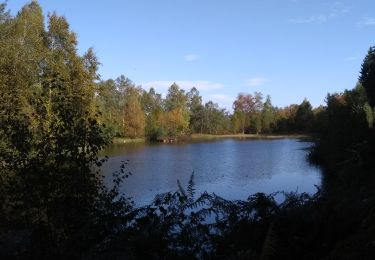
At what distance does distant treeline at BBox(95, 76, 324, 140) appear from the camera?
86.8 metres

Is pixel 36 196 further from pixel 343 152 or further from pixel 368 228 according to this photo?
pixel 343 152

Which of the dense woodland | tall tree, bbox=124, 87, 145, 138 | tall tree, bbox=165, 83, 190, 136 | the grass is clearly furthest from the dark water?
tall tree, bbox=165, 83, 190, 136

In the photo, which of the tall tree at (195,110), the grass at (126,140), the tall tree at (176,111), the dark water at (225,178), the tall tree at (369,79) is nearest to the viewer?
the dark water at (225,178)

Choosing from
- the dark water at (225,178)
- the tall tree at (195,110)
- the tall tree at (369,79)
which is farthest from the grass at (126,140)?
the tall tree at (369,79)

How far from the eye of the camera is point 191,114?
117562 mm

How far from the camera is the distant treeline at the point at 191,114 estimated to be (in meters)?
86.8

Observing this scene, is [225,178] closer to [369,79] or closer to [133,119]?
[369,79]

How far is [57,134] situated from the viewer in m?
6.74

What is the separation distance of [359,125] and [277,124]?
95838 millimetres

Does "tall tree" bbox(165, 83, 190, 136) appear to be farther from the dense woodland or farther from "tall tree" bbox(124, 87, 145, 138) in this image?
the dense woodland

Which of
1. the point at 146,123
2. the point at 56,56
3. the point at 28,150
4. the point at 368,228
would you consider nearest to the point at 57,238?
the point at 28,150

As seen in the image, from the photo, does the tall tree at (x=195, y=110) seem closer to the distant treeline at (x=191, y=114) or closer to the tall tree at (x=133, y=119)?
the distant treeline at (x=191, y=114)

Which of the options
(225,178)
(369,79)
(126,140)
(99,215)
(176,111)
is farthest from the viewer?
(176,111)

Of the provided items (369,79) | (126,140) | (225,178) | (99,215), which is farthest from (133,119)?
(99,215)
